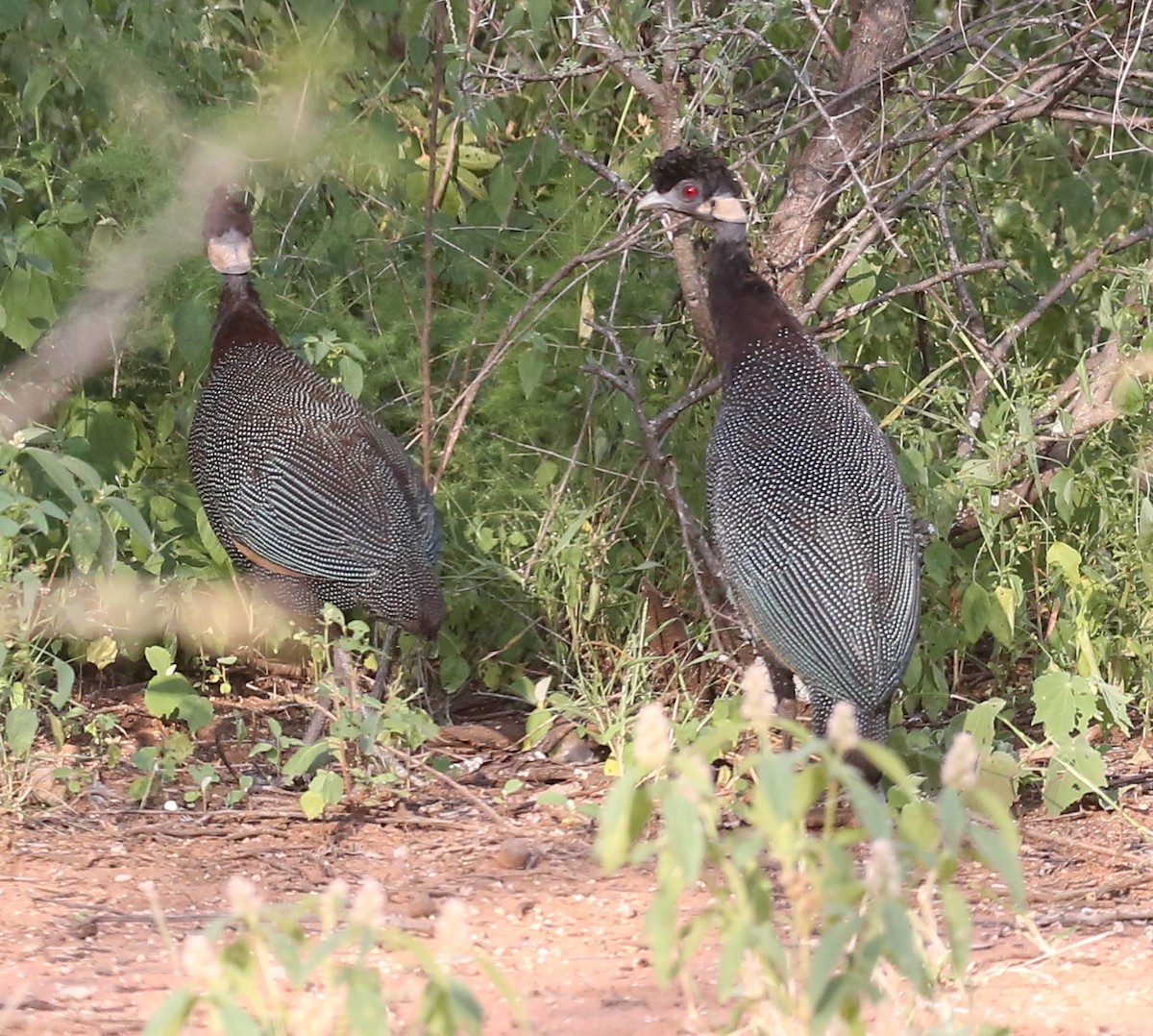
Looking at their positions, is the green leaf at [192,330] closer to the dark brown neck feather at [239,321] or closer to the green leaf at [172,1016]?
the dark brown neck feather at [239,321]

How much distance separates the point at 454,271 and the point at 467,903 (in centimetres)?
222

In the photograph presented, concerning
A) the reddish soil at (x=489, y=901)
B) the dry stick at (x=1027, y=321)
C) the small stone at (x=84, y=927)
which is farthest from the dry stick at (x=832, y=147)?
the small stone at (x=84, y=927)

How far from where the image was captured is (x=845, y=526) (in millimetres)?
4172

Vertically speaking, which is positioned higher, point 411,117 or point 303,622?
point 411,117

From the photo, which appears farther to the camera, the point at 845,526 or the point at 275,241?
the point at 275,241

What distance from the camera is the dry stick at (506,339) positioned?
4727mm

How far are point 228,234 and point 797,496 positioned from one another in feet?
6.58

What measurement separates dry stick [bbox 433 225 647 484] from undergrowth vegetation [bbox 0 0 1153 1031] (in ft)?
0.07

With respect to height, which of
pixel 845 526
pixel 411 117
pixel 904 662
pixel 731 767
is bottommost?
pixel 731 767

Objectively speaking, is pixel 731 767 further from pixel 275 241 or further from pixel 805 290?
pixel 275 241

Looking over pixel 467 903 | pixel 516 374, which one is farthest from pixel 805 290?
pixel 467 903

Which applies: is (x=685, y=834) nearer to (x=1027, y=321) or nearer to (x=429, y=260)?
(x=429, y=260)

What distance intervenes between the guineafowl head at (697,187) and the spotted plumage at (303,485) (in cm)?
106

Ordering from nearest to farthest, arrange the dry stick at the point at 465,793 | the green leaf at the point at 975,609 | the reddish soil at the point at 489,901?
the reddish soil at the point at 489,901 → the dry stick at the point at 465,793 → the green leaf at the point at 975,609
